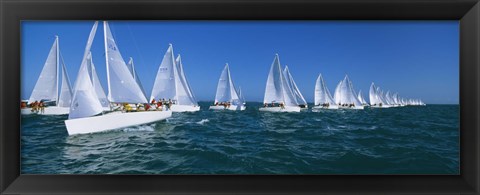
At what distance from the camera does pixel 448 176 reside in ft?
5.80

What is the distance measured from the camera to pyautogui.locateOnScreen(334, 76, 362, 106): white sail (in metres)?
15.5

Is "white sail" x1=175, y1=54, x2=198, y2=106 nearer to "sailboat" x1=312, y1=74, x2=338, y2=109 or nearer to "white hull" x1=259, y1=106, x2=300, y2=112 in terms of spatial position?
"white hull" x1=259, y1=106, x2=300, y2=112

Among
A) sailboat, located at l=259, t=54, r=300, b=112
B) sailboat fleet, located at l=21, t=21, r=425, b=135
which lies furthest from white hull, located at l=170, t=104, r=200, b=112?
sailboat, located at l=259, t=54, r=300, b=112

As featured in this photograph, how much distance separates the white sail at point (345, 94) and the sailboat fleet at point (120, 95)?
8cm

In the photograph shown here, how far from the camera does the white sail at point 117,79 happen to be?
4.82m

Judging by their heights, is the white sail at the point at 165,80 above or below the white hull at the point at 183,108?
above

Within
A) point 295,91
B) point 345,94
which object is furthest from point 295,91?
point 345,94

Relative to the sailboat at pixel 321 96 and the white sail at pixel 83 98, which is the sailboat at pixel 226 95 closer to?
the sailboat at pixel 321 96

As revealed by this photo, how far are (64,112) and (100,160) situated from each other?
123 inches

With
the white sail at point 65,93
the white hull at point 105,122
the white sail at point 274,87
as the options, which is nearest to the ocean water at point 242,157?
the white hull at point 105,122

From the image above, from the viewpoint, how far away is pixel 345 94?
51.0 feet
